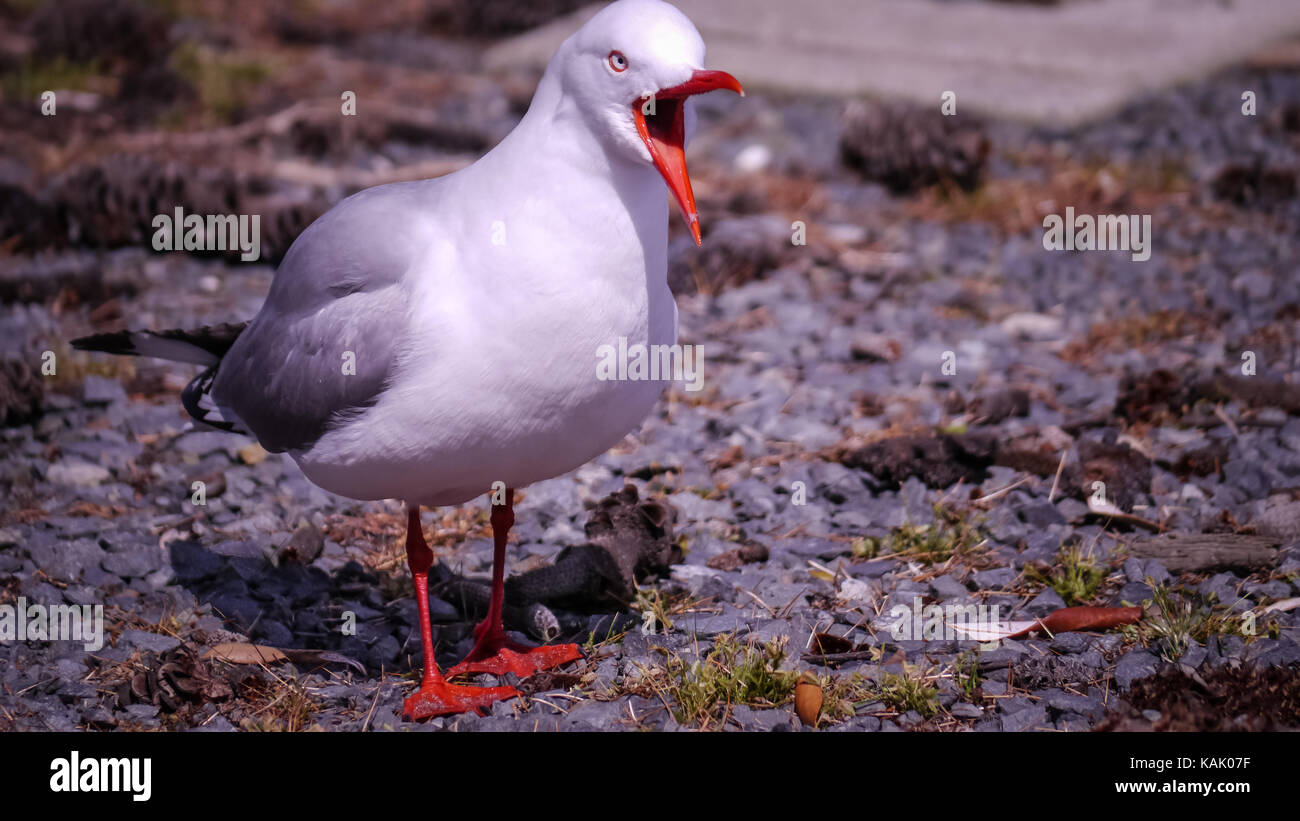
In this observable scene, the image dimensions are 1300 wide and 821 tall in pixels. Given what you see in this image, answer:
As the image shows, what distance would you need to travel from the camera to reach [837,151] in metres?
9.09

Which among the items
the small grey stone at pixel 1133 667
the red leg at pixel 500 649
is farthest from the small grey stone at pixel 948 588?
the red leg at pixel 500 649

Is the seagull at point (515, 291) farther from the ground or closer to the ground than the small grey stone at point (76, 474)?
farther from the ground

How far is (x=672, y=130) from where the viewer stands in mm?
3338

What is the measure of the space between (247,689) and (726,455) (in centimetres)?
226

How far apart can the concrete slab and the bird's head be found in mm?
6703

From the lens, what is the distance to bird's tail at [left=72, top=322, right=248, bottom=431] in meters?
4.37

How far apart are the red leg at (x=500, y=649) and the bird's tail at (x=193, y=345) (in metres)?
0.96

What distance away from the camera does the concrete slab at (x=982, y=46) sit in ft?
32.3

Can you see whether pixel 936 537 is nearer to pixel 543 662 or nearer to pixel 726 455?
pixel 726 455

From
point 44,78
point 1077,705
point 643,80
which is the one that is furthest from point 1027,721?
point 44,78

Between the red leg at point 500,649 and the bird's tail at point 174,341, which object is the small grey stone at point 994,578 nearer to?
the red leg at point 500,649

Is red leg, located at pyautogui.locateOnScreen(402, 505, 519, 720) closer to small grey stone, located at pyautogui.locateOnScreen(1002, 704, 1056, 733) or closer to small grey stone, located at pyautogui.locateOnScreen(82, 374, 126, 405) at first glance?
small grey stone, located at pyautogui.locateOnScreen(1002, 704, 1056, 733)

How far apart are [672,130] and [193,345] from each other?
2.00 meters

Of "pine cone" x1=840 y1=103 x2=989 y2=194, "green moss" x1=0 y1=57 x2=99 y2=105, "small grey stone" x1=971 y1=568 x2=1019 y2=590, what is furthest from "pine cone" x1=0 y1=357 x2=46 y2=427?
"pine cone" x1=840 y1=103 x2=989 y2=194
